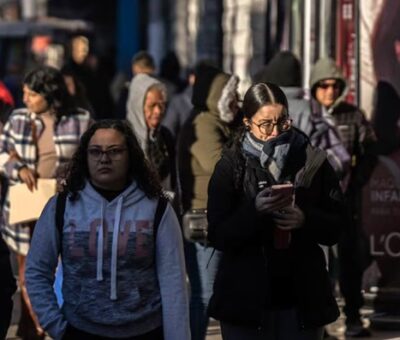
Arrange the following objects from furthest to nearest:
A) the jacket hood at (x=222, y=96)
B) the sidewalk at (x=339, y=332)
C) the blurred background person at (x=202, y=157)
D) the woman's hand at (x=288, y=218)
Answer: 1. the sidewalk at (x=339, y=332)
2. the jacket hood at (x=222, y=96)
3. the blurred background person at (x=202, y=157)
4. the woman's hand at (x=288, y=218)

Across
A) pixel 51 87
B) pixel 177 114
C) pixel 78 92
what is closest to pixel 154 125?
pixel 51 87

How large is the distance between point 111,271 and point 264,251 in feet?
2.12

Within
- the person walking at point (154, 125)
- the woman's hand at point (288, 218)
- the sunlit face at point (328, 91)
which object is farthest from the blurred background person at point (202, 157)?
the woman's hand at point (288, 218)

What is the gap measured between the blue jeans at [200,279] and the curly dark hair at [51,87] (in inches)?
62.9

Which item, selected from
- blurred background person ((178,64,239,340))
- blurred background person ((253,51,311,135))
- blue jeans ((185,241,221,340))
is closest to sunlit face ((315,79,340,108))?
blurred background person ((253,51,311,135))

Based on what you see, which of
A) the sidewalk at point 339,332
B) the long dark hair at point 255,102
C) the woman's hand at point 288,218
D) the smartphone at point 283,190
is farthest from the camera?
the sidewalk at point 339,332

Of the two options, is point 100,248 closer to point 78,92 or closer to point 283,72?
point 283,72

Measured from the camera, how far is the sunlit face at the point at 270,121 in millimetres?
6590

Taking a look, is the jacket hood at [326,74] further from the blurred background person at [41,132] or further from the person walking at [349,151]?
the blurred background person at [41,132]

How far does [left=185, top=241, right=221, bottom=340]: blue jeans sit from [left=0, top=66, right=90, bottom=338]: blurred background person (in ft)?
4.78

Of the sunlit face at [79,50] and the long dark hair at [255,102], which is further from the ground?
the long dark hair at [255,102]

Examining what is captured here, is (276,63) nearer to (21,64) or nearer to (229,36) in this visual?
(229,36)

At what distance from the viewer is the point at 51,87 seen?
33.1 ft

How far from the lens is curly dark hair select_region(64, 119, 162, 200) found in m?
6.34
